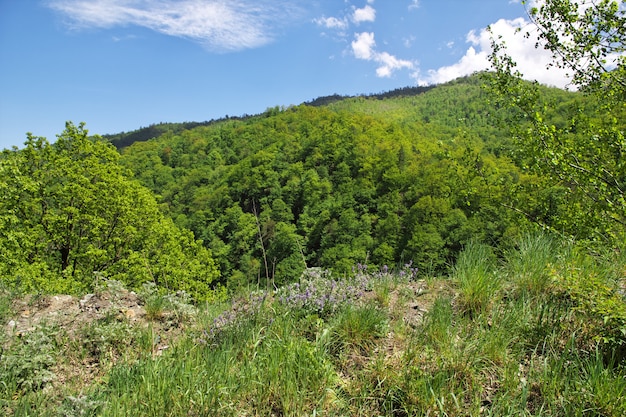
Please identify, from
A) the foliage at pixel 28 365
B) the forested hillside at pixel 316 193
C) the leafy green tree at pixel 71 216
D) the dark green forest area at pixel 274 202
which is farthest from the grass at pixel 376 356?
the forested hillside at pixel 316 193

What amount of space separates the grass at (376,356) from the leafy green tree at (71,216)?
31.6ft

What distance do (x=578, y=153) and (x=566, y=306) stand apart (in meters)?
4.04

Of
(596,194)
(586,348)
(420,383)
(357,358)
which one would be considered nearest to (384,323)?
(357,358)

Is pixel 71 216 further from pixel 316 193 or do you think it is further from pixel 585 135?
pixel 316 193

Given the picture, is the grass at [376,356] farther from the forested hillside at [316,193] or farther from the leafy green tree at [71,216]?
the forested hillside at [316,193]

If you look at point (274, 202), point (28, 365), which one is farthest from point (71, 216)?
point (274, 202)

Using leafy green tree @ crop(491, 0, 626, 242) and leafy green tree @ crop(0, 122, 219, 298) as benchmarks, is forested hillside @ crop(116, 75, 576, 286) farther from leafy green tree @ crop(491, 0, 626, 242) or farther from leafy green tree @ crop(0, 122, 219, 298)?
leafy green tree @ crop(491, 0, 626, 242)

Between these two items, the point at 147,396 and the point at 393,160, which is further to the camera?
the point at 393,160

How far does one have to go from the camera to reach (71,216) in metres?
13.8

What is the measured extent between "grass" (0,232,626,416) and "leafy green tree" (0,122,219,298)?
9621 mm

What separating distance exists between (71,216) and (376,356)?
48.6 ft

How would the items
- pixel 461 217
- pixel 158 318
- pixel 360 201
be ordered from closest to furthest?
pixel 158 318
pixel 461 217
pixel 360 201

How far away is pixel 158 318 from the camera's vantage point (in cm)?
416

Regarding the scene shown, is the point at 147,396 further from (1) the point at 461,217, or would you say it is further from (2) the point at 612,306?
(1) the point at 461,217
